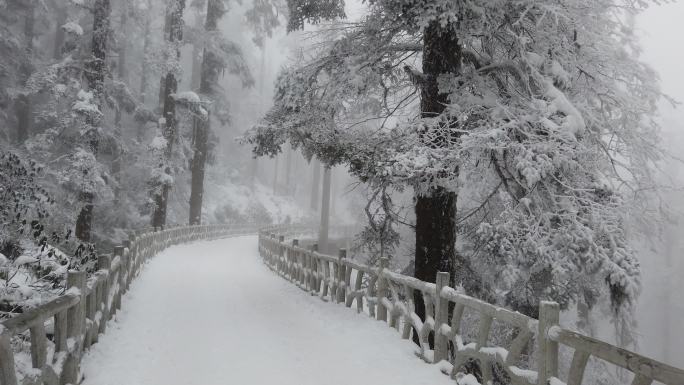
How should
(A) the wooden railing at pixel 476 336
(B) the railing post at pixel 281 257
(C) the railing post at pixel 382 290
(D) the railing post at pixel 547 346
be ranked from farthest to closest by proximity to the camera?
(B) the railing post at pixel 281 257 → (C) the railing post at pixel 382 290 → (D) the railing post at pixel 547 346 → (A) the wooden railing at pixel 476 336

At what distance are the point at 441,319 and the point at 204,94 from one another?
2215 cm

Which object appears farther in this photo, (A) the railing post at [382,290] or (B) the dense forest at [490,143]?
(A) the railing post at [382,290]

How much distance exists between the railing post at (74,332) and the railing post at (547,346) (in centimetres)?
469

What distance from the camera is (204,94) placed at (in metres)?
26.0

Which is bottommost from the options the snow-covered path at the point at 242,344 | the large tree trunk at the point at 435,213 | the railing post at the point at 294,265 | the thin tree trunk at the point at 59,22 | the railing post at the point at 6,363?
the snow-covered path at the point at 242,344

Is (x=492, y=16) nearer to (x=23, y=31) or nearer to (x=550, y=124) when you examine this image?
(x=550, y=124)

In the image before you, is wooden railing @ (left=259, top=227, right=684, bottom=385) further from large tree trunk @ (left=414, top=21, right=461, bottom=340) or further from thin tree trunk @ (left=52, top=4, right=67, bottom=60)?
thin tree trunk @ (left=52, top=4, right=67, bottom=60)

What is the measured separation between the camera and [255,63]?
203 feet

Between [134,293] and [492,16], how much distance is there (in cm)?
892

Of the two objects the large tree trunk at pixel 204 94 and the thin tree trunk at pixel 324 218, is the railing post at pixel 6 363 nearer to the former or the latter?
the large tree trunk at pixel 204 94

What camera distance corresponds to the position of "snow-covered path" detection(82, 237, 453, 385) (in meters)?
6.23

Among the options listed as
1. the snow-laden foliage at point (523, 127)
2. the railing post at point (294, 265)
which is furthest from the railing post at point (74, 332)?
the railing post at point (294, 265)

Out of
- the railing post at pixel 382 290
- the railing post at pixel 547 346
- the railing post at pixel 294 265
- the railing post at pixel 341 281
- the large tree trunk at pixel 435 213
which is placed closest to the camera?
the railing post at pixel 547 346

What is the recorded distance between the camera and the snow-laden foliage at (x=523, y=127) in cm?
700
